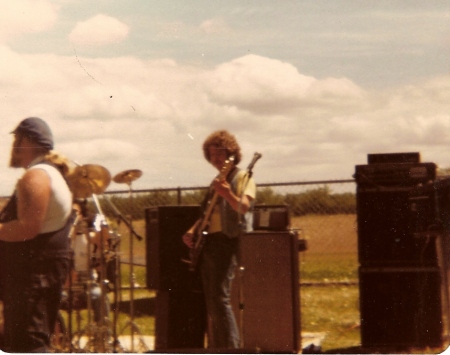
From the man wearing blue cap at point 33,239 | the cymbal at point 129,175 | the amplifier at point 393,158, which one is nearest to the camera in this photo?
the amplifier at point 393,158

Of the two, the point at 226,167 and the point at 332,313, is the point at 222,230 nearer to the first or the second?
the point at 226,167

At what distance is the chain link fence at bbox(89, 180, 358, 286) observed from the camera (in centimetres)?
319

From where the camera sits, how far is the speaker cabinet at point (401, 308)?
3.14 metres

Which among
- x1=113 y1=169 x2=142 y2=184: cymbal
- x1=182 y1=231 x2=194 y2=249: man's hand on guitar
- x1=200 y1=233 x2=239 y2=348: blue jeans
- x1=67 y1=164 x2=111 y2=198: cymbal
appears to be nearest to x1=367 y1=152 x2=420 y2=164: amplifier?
x1=200 y1=233 x2=239 y2=348: blue jeans

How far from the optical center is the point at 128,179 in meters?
3.16

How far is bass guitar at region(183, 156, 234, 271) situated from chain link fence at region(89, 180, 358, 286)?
0.05 meters

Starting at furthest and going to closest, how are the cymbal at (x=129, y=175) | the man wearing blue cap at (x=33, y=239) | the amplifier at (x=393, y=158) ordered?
the man wearing blue cap at (x=33, y=239) < the cymbal at (x=129, y=175) < the amplifier at (x=393, y=158)

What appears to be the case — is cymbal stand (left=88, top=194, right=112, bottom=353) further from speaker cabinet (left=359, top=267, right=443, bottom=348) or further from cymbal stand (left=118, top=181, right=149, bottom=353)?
speaker cabinet (left=359, top=267, right=443, bottom=348)

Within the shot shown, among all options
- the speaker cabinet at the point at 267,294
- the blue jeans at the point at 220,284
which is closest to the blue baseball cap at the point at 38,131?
the blue jeans at the point at 220,284

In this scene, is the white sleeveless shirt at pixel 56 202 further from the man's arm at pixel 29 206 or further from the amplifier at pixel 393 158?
the amplifier at pixel 393 158

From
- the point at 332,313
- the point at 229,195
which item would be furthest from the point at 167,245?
the point at 332,313

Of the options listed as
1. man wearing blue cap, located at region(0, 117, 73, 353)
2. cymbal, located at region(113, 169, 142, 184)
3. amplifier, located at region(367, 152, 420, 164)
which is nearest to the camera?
amplifier, located at region(367, 152, 420, 164)

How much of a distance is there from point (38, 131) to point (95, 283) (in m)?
0.65

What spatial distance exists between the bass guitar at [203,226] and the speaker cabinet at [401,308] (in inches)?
24.3
